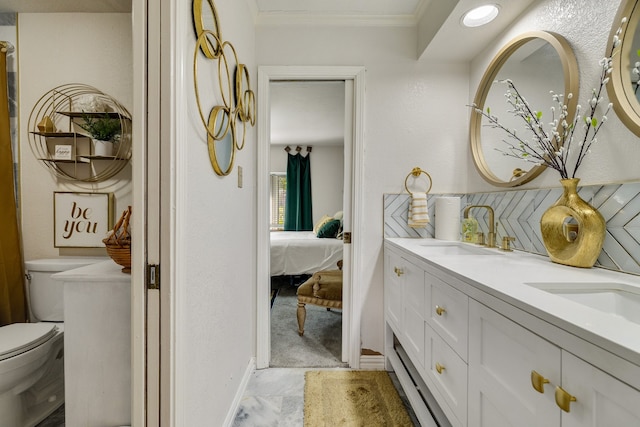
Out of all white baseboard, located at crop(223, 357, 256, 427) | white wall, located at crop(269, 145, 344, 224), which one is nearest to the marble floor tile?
white baseboard, located at crop(223, 357, 256, 427)

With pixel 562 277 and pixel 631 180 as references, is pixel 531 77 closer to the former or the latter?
pixel 631 180

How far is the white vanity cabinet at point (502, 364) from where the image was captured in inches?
18.7

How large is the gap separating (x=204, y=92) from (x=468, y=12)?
1.43 m

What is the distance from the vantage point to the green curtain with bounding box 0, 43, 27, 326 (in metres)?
1.46

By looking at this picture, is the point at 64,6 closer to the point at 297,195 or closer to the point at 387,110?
the point at 387,110

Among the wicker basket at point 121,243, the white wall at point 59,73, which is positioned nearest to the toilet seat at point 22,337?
the white wall at point 59,73

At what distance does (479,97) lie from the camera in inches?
70.1

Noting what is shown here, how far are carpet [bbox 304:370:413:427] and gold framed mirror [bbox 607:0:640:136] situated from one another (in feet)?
5.35

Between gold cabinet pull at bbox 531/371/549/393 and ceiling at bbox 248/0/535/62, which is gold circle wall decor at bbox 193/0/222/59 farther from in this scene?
gold cabinet pull at bbox 531/371/549/393

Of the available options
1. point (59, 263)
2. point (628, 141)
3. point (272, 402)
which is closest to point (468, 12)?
point (628, 141)

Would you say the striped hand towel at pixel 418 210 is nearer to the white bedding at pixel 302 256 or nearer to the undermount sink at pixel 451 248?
the undermount sink at pixel 451 248

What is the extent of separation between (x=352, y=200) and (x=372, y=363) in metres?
1.16

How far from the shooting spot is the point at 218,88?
1.23 metres

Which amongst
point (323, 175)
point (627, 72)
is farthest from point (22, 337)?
point (323, 175)
